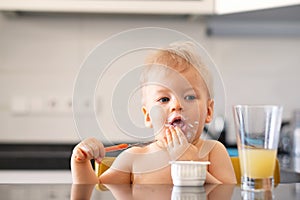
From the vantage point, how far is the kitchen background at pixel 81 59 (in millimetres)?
2283

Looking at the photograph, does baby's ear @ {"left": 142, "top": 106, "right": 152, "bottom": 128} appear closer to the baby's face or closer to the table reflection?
the baby's face

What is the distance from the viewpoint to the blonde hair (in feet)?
3.31

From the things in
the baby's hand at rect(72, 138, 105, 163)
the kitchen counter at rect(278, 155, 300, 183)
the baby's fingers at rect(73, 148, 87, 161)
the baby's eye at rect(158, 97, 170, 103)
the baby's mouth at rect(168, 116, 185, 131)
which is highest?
the baby's eye at rect(158, 97, 170, 103)

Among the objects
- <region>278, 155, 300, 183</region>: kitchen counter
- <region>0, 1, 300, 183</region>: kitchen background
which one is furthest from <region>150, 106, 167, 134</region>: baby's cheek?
<region>0, 1, 300, 183</region>: kitchen background

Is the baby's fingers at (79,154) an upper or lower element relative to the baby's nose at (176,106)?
lower

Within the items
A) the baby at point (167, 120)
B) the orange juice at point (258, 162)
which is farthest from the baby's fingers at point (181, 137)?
the orange juice at point (258, 162)

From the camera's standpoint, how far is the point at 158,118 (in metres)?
0.98

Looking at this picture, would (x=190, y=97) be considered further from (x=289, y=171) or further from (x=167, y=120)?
(x=289, y=171)

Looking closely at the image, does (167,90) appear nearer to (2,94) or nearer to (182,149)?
(182,149)

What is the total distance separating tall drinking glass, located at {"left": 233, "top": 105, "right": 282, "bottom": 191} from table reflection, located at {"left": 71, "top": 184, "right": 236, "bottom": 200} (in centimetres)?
4

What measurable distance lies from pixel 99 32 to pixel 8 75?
416 mm

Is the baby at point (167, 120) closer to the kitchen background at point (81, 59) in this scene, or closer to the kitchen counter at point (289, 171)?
the kitchen counter at point (289, 171)

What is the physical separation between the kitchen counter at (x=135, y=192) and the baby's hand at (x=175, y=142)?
6cm

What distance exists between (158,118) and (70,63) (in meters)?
1.39
